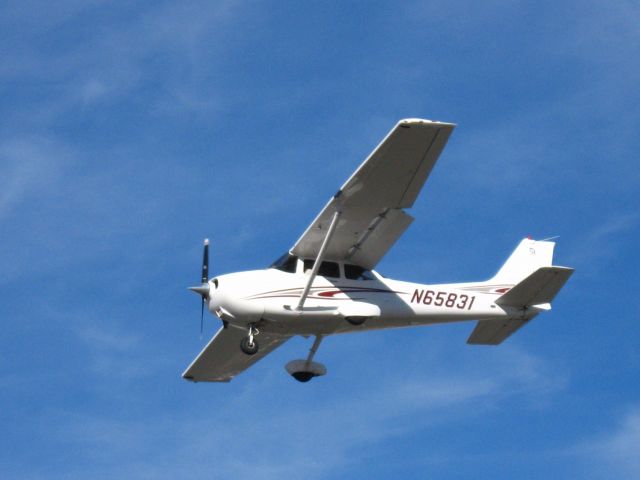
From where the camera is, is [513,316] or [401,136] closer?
[401,136]

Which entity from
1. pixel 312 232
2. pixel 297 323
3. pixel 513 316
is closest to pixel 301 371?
pixel 297 323

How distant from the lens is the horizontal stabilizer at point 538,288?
70.3 feet

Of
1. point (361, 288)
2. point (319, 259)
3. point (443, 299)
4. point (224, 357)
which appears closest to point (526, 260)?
point (443, 299)

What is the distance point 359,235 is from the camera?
21.0 m

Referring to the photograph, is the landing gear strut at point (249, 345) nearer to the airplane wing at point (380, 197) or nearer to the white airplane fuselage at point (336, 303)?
the white airplane fuselage at point (336, 303)

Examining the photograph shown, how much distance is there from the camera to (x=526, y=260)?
2420 cm

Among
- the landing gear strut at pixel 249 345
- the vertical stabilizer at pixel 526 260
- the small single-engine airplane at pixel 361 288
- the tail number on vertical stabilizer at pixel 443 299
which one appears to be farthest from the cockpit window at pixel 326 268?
the vertical stabilizer at pixel 526 260

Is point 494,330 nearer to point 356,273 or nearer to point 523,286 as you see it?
point 523,286

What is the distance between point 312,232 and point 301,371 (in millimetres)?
2770

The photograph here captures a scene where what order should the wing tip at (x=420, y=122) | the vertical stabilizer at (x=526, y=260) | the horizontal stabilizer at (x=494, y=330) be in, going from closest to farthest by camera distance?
the wing tip at (x=420, y=122), the horizontal stabilizer at (x=494, y=330), the vertical stabilizer at (x=526, y=260)

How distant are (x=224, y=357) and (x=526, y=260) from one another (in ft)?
21.5

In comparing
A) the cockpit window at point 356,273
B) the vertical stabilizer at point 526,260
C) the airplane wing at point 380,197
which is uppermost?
the vertical stabilizer at point 526,260

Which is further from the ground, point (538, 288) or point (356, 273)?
point (356, 273)

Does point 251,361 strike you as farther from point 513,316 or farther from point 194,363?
point 513,316
